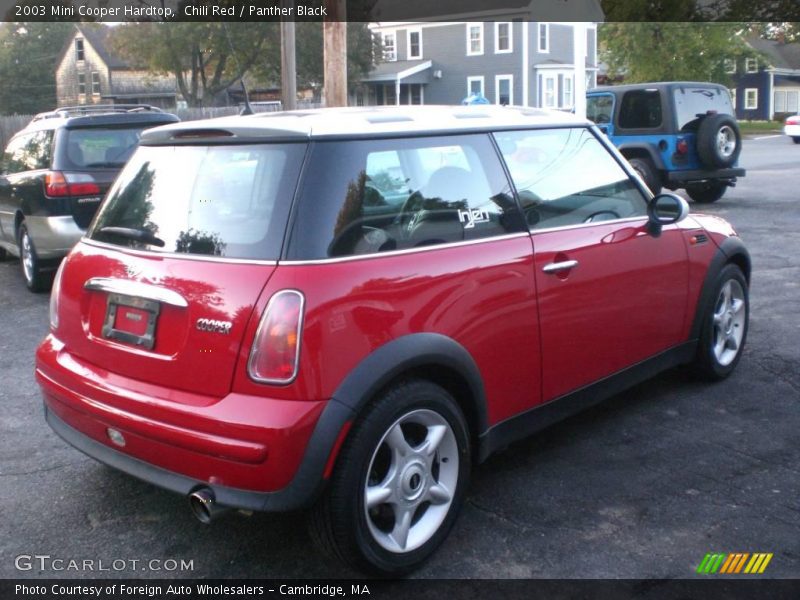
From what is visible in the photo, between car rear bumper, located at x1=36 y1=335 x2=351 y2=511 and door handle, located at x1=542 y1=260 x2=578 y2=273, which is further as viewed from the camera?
door handle, located at x1=542 y1=260 x2=578 y2=273

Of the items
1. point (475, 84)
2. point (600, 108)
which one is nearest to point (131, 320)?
point (600, 108)

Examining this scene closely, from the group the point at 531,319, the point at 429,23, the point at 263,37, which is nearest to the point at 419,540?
the point at 531,319

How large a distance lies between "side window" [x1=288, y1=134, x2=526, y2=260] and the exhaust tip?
863mm

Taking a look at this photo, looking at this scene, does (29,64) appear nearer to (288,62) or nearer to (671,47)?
(671,47)

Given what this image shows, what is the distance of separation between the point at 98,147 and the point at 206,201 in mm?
5880

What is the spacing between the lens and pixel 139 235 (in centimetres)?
365

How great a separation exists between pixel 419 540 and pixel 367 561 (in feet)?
0.92

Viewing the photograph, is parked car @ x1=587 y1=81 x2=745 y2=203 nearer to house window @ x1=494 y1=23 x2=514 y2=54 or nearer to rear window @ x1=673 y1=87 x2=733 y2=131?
rear window @ x1=673 y1=87 x2=733 y2=131

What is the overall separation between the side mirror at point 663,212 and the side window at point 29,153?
20.6 ft

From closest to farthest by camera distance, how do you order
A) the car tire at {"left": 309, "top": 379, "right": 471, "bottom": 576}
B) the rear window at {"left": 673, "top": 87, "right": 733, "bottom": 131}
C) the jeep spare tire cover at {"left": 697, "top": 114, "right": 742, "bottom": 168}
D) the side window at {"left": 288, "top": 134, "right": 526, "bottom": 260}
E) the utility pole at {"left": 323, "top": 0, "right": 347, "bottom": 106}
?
the car tire at {"left": 309, "top": 379, "right": 471, "bottom": 576} → the side window at {"left": 288, "top": 134, "right": 526, "bottom": 260} → the utility pole at {"left": 323, "top": 0, "right": 347, "bottom": 106} → the jeep spare tire cover at {"left": 697, "top": 114, "right": 742, "bottom": 168} → the rear window at {"left": 673, "top": 87, "right": 733, "bottom": 131}

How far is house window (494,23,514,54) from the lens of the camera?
45812mm

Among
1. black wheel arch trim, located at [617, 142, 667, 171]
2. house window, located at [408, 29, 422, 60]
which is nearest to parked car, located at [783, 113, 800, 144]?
house window, located at [408, 29, 422, 60]

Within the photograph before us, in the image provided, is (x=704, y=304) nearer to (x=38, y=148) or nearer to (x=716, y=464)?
(x=716, y=464)

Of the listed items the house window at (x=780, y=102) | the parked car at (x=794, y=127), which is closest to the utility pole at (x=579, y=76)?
the parked car at (x=794, y=127)
